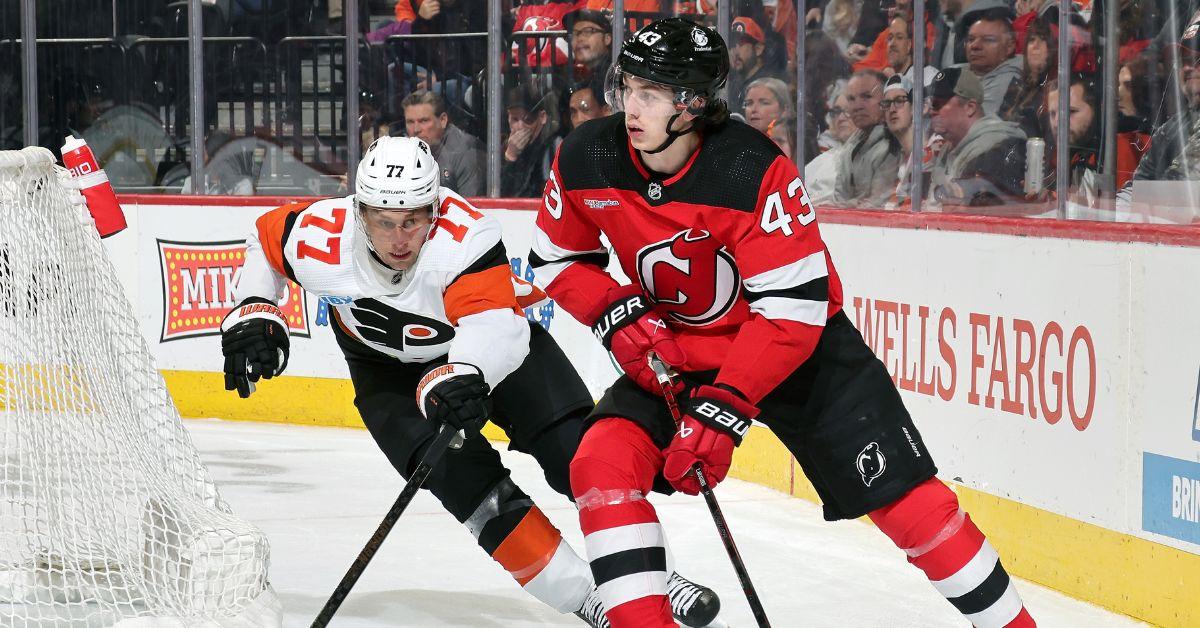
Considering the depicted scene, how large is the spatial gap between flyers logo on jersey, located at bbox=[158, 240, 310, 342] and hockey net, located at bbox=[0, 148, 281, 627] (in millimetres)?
2870

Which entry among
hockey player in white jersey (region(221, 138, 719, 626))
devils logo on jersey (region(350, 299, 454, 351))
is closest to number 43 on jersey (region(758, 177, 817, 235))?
hockey player in white jersey (region(221, 138, 719, 626))

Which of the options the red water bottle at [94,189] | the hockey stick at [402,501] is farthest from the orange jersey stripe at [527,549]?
the red water bottle at [94,189]

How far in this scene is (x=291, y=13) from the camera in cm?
667

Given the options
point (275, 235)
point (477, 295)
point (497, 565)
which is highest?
point (275, 235)

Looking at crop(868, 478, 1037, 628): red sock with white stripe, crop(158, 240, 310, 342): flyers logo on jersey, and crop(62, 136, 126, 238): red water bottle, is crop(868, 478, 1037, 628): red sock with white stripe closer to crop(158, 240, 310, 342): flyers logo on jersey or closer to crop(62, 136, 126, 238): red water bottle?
crop(62, 136, 126, 238): red water bottle

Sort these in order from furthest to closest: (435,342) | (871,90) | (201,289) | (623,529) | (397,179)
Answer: (201,289)
(871,90)
(435,342)
(397,179)
(623,529)

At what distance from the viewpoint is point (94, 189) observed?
5.30 meters

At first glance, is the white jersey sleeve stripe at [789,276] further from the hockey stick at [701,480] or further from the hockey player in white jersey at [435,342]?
the hockey player in white jersey at [435,342]

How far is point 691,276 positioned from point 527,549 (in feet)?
2.51

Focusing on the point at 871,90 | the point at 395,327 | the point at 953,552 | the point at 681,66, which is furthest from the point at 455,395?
the point at 871,90

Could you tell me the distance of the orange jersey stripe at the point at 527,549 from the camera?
9.75 ft

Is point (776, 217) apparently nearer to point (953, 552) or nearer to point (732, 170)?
point (732, 170)

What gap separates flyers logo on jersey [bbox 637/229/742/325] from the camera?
8.21ft

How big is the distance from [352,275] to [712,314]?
0.79 meters
